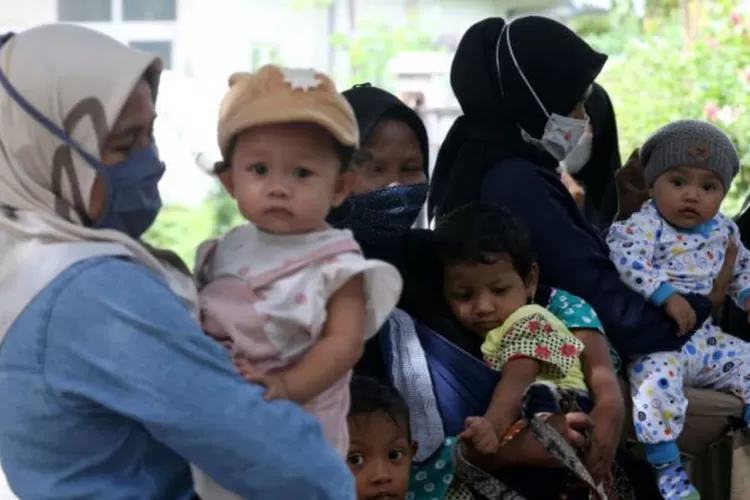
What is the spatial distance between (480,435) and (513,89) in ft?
3.48

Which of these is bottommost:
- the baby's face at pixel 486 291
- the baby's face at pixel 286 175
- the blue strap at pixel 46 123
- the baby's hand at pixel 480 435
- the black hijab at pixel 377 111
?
the baby's hand at pixel 480 435

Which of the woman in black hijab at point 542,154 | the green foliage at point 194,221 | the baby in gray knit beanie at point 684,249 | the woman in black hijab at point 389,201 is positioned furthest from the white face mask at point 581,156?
the green foliage at point 194,221

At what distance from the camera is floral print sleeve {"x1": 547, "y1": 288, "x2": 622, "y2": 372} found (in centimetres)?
329

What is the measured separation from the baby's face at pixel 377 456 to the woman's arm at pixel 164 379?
0.81 metres

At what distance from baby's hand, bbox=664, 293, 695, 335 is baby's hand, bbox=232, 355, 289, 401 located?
159cm

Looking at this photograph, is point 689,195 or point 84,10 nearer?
point 689,195

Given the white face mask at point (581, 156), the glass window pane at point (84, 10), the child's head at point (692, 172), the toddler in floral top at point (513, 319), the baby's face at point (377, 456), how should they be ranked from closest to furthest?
1. the baby's face at point (377, 456)
2. the toddler in floral top at point (513, 319)
3. the child's head at point (692, 172)
4. the white face mask at point (581, 156)
5. the glass window pane at point (84, 10)

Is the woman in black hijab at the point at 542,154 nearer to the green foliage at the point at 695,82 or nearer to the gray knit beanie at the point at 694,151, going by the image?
the gray knit beanie at the point at 694,151

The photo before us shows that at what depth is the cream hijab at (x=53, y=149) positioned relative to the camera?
2.12 metres

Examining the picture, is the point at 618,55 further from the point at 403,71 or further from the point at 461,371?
the point at 461,371

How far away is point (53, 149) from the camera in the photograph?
7.04ft

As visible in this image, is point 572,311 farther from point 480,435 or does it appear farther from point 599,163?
point 599,163

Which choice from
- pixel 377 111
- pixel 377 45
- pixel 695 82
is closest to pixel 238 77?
pixel 377 111

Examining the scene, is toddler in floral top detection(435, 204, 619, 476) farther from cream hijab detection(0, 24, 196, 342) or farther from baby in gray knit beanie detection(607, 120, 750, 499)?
cream hijab detection(0, 24, 196, 342)
